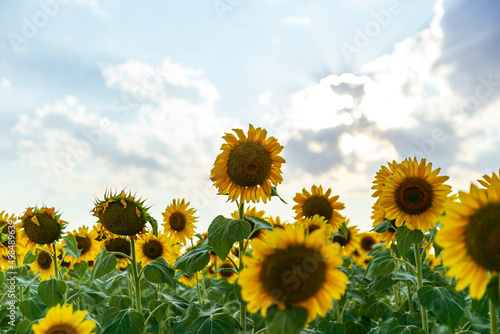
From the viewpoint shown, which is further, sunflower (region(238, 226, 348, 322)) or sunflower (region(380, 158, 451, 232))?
sunflower (region(380, 158, 451, 232))

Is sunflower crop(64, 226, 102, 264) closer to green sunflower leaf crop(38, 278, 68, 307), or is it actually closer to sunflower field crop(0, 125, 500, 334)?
sunflower field crop(0, 125, 500, 334)

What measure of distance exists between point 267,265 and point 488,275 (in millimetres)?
1093

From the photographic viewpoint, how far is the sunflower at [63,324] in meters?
3.02

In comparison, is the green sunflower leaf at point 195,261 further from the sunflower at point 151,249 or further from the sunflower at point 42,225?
the sunflower at point 151,249

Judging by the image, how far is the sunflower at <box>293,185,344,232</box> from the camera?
19.2 ft

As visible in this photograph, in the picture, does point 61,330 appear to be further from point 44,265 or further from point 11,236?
point 44,265

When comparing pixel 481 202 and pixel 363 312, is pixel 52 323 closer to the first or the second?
pixel 481 202

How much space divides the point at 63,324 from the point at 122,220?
1.16m

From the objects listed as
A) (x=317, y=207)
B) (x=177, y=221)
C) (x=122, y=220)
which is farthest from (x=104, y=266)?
(x=317, y=207)

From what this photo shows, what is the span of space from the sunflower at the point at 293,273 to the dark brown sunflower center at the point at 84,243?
18.7ft

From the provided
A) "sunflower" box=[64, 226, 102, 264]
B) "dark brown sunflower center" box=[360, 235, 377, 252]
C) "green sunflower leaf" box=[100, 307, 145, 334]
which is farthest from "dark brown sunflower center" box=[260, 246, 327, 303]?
"dark brown sunflower center" box=[360, 235, 377, 252]

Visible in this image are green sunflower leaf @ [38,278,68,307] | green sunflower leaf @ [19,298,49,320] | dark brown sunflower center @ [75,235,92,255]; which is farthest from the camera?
dark brown sunflower center @ [75,235,92,255]

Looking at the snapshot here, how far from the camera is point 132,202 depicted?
4.13m

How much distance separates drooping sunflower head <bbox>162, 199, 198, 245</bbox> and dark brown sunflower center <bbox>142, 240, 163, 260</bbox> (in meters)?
0.27
